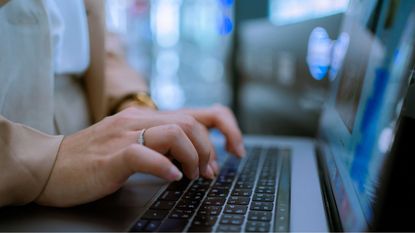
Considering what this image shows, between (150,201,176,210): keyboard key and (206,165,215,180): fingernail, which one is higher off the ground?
(150,201,176,210): keyboard key

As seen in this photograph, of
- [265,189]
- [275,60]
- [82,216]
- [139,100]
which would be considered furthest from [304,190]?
[275,60]

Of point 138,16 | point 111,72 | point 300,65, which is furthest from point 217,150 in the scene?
point 138,16

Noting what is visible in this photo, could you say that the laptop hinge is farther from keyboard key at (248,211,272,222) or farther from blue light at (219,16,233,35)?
blue light at (219,16,233,35)

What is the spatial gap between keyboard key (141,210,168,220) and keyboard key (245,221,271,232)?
3.3 inches

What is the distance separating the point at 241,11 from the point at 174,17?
155 cm

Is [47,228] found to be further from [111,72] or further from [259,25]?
[259,25]

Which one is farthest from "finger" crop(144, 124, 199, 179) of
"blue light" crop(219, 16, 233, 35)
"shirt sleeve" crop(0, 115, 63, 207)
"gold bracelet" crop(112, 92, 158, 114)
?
"blue light" crop(219, 16, 233, 35)

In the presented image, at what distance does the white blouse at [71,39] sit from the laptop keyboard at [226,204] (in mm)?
313

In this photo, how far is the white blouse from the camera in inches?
26.5

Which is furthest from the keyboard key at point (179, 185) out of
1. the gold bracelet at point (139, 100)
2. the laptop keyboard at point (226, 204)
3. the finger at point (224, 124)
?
the gold bracelet at point (139, 100)

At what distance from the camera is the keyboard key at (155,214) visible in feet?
1.31

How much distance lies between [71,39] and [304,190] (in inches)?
18.5

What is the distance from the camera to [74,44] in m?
0.73

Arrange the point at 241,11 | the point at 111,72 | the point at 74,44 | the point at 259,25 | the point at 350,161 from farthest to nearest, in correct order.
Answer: the point at 241,11, the point at 259,25, the point at 111,72, the point at 74,44, the point at 350,161
